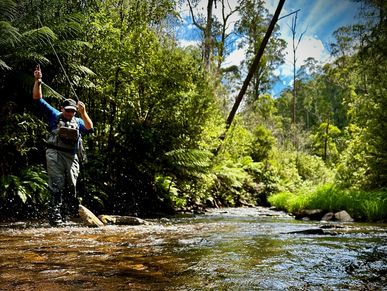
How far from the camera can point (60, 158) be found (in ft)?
20.4

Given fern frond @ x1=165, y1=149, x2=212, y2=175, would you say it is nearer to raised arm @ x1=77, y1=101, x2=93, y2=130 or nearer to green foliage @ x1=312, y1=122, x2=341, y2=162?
raised arm @ x1=77, y1=101, x2=93, y2=130

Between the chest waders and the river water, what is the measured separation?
1.18 meters

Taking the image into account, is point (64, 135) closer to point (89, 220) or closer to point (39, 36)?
point (89, 220)

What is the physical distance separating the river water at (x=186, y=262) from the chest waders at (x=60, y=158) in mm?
1176

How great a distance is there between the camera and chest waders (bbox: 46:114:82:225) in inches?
238

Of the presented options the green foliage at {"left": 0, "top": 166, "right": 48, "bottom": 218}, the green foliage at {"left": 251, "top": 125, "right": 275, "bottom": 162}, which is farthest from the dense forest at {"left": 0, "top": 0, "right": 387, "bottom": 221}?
the green foliage at {"left": 251, "top": 125, "right": 275, "bottom": 162}

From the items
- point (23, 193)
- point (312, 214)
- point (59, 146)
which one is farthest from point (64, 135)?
point (312, 214)

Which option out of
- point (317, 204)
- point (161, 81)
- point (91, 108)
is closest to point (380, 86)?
point (317, 204)

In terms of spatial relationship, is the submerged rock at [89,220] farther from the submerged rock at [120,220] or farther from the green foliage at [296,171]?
the green foliage at [296,171]

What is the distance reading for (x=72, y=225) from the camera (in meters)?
6.12

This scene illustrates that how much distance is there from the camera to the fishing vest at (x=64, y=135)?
5.99 m

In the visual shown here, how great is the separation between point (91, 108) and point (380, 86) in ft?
27.9

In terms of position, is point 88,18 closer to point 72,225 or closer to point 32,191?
point 32,191

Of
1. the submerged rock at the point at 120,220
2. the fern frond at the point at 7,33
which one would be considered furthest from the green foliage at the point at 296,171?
the fern frond at the point at 7,33
